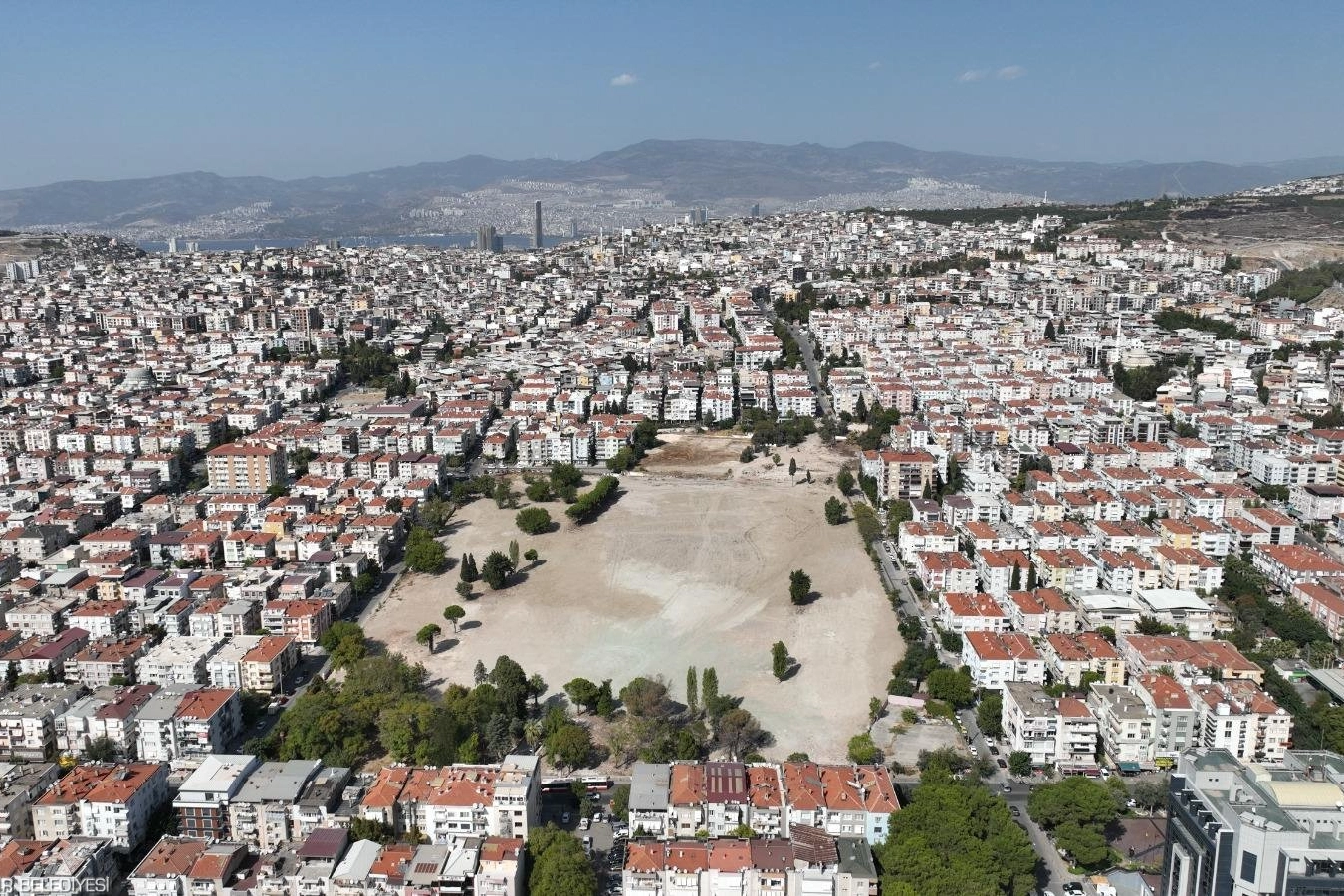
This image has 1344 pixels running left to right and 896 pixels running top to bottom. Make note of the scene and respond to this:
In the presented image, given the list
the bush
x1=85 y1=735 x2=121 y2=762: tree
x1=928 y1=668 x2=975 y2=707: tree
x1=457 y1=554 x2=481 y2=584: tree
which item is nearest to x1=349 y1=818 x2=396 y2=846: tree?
x1=85 y1=735 x2=121 y2=762: tree

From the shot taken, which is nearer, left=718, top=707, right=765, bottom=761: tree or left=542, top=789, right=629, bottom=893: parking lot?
left=542, top=789, right=629, bottom=893: parking lot

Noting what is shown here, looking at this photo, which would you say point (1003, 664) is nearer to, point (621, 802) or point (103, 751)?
point (621, 802)

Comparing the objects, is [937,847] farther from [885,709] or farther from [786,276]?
[786,276]

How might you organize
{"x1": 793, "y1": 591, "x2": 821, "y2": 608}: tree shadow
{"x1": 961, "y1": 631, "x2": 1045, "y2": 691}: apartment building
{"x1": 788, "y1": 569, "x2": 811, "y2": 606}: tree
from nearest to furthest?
{"x1": 961, "y1": 631, "x2": 1045, "y2": 691}: apartment building
{"x1": 788, "y1": 569, "x2": 811, "y2": 606}: tree
{"x1": 793, "y1": 591, "x2": 821, "y2": 608}: tree shadow

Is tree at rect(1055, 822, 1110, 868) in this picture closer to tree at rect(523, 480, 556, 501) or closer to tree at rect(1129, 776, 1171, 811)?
tree at rect(1129, 776, 1171, 811)

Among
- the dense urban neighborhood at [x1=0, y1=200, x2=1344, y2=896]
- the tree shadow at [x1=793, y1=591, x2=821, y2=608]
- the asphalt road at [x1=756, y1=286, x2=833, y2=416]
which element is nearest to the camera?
the dense urban neighborhood at [x1=0, y1=200, x2=1344, y2=896]

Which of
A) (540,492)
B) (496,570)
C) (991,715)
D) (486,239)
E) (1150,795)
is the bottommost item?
(1150,795)

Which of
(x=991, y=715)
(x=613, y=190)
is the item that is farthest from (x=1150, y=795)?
(x=613, y=190)
